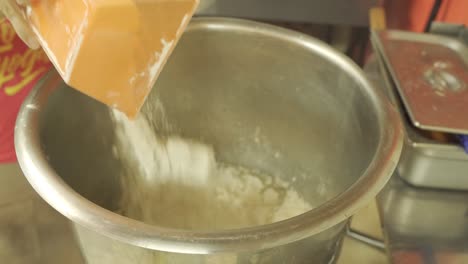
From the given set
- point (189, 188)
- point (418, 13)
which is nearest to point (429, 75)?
point (418, 13)

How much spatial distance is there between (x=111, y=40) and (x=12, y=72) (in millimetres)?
288

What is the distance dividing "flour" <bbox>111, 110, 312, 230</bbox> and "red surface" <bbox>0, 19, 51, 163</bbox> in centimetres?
13

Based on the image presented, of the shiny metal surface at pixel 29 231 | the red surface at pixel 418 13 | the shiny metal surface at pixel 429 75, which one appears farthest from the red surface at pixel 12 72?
the red surface at pixel 418 13

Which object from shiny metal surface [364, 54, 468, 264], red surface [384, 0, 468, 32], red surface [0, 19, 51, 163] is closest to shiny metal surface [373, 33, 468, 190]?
shiny metal surface [364, 54, 468, 264]

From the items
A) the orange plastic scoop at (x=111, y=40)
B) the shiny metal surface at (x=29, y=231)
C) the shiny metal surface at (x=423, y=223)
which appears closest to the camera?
the orange plastic scoop at (x=111, y=40)

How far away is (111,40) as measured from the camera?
37 cm

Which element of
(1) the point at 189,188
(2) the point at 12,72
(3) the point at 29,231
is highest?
(2) the point at 12,72

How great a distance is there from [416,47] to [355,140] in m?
0.27

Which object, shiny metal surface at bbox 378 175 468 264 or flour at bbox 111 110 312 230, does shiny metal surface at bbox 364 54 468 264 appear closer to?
shiny metal surface at bbox 378 175 468 264

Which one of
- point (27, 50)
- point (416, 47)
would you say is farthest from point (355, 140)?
point (27, 50)

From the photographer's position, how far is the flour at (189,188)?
0.61 m

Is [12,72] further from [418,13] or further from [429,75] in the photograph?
[418,13]

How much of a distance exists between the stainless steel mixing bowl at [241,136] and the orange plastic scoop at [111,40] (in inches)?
3.3

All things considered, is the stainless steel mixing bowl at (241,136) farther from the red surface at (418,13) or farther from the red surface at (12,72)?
the red surface at (418,13)
